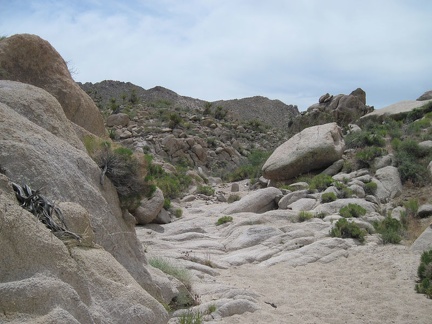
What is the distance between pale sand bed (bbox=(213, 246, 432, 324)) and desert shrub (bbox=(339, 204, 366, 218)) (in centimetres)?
198

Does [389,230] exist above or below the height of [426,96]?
below

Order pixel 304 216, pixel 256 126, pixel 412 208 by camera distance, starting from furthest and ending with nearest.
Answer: pixel 256 126, pixel 304 216, pixel 412 208

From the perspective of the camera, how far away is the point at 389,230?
12.2 meters

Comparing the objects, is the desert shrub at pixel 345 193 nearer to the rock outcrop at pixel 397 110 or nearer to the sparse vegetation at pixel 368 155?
the sparse vegetation at pixel 368 155

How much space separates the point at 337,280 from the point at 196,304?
3495 mm

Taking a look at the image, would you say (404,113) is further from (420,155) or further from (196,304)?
(196,304)

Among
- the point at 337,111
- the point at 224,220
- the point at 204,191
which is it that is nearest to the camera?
the point at 224,220

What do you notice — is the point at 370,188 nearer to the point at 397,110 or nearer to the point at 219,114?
the point at 397,110

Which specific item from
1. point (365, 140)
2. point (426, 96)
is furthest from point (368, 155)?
point (426, 96)

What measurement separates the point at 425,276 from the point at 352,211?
15.6 ft

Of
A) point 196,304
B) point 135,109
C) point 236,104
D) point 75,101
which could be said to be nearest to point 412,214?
point 196,304

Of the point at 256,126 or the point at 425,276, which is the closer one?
the point at 425,276

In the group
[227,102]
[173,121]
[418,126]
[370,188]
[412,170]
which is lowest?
[370,188]

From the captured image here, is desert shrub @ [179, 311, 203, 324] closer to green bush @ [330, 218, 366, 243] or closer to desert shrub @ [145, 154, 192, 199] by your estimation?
green bush @ [330, 218, 366, 243]
